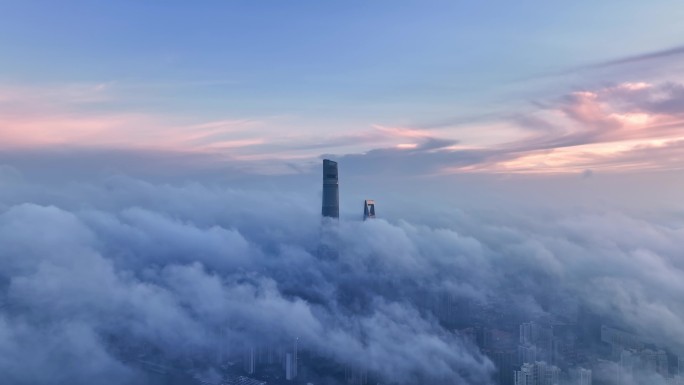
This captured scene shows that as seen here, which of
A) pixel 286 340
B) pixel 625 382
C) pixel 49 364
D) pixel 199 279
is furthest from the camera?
pixel 199 279

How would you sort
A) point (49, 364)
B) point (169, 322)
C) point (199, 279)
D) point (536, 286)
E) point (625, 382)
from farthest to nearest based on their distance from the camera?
Result: point (199, 279), point (536, 286), point (169, 322), point (49, 364), point (625, 382)

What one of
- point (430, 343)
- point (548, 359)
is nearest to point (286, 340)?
point (430, 343)

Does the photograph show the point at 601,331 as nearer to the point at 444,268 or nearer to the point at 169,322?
the point at 444,268
